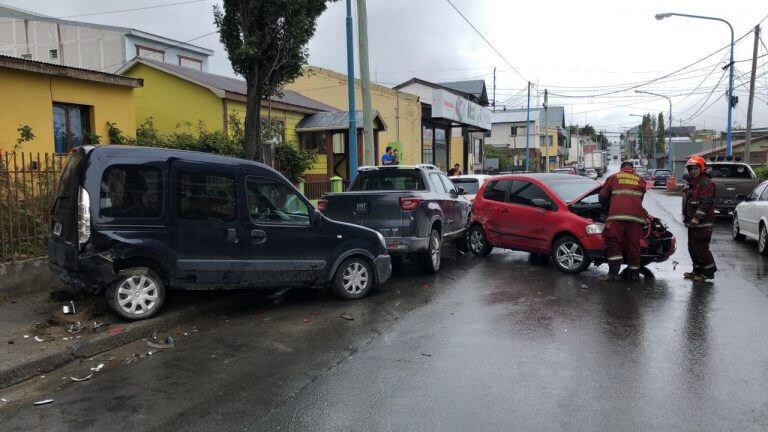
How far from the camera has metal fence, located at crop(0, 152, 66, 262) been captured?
293 inches

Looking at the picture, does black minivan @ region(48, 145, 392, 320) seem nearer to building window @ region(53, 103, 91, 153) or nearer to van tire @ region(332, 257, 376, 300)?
van tire @ region(332, 257, 376, 300)

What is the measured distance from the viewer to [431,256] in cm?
938

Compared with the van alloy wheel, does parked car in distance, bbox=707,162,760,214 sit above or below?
above

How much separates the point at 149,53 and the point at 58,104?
2185 cm

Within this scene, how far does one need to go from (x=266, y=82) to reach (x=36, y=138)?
201 inches

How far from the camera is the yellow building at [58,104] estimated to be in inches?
432

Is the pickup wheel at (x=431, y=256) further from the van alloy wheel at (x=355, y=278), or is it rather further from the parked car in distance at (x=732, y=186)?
the parked car in distance at (x=732, y=186)

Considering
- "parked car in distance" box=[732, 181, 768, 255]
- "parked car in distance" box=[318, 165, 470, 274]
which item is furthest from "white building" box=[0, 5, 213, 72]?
"parked car in distance" box=[732, 181, 768, 255]

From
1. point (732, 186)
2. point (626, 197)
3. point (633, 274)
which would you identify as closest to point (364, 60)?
point (626, 197)

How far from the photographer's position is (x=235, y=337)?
6.02m

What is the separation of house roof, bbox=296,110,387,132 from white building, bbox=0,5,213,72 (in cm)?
1491

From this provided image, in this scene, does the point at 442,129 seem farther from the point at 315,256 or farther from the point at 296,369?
the point at 296,369

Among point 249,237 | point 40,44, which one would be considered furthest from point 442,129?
point 249,237

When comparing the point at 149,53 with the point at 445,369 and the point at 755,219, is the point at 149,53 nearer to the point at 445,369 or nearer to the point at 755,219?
the point at 755,219
